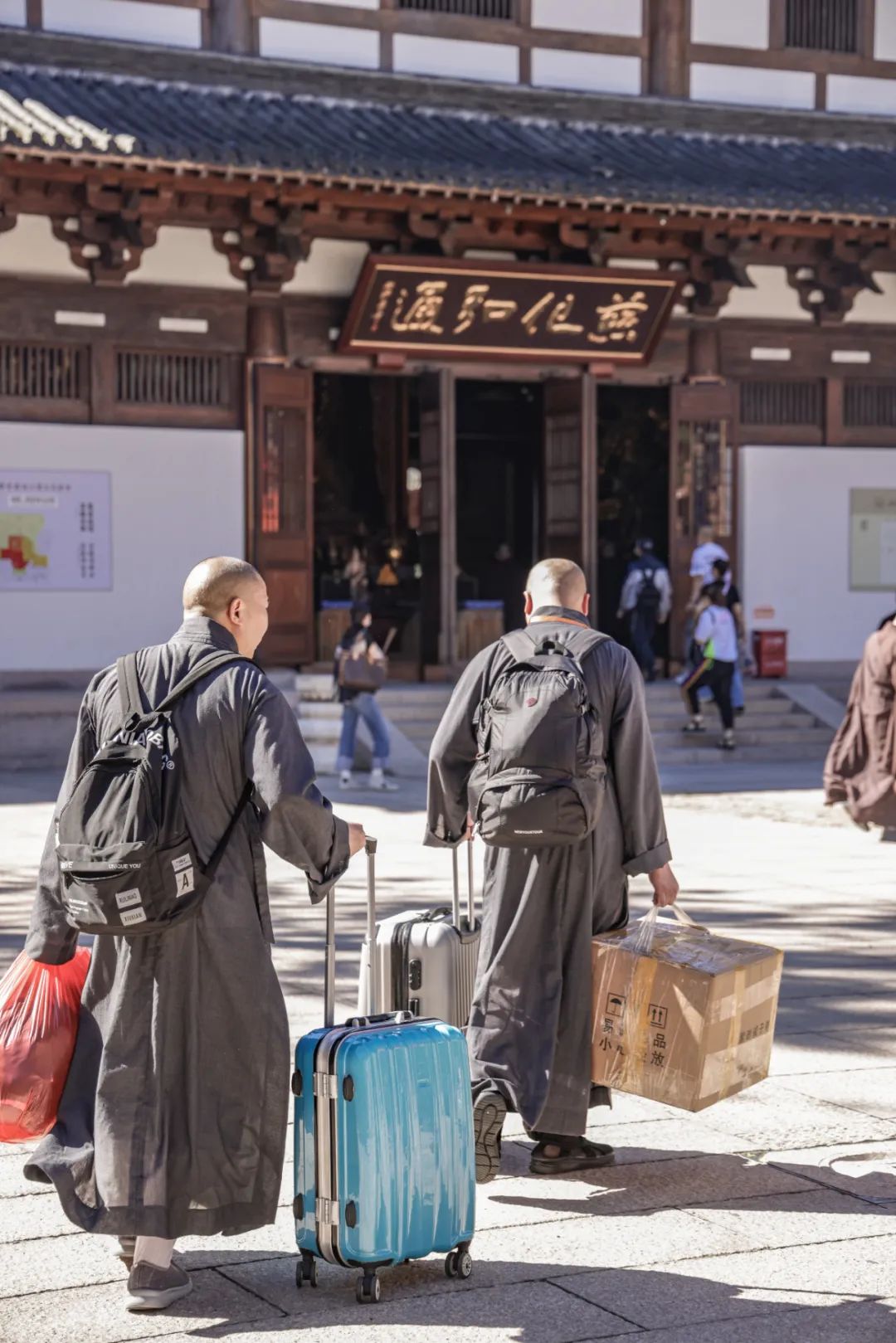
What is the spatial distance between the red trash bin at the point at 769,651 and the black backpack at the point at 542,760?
12764 mm

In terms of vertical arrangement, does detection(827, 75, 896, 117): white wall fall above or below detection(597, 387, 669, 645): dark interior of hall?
above

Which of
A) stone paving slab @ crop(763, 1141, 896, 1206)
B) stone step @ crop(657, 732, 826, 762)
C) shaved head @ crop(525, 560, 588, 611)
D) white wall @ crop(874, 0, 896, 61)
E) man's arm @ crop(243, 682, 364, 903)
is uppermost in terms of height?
white wall @ crop(874, 0, 896, 61)

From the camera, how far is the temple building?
15211mm

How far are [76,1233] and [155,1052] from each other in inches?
28.7

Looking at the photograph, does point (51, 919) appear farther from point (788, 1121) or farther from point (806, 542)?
point (806, 542)

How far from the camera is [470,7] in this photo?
55.5 ft

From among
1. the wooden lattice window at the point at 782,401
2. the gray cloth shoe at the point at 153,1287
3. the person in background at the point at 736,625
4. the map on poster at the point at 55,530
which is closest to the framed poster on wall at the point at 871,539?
the wooden lattice window at the point at 782,401

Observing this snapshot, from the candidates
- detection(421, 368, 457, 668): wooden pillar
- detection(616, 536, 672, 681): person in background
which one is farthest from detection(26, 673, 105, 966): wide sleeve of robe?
detection(616, 536, 672, 681): person in background

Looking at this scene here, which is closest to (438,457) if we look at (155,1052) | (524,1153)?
(524,1153)

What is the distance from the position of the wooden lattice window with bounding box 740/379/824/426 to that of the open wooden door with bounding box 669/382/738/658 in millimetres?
253

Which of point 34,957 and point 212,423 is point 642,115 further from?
point 34,957

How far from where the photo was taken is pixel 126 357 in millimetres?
15602

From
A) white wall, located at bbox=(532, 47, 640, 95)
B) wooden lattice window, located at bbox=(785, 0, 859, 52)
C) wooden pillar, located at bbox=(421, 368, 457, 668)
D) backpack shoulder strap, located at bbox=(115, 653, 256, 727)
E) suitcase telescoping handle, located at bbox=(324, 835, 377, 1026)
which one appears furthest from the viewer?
wooden lattice window, located at bbox=(785, 0, 859, 52)

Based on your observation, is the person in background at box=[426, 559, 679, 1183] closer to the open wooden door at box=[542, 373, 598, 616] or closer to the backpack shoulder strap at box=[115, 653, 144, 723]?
the backpack shoulder strap at box=[115, 653, 144, 723]
